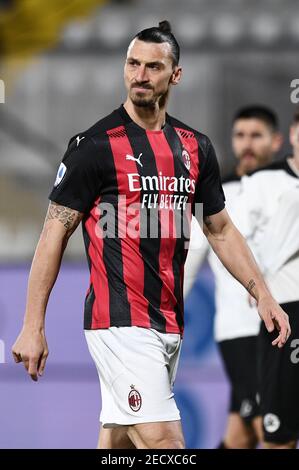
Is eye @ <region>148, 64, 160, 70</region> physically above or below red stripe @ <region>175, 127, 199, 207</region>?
above

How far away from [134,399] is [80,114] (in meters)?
6.97

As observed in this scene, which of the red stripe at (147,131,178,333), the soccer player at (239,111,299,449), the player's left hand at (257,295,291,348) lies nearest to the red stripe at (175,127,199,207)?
the red stripe at (147,131,178,333)

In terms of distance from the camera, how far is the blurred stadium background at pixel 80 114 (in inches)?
282

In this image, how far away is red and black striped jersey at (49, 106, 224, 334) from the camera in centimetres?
402

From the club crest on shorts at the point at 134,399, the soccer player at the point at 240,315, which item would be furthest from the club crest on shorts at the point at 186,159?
the soccer player at the point at 240,315

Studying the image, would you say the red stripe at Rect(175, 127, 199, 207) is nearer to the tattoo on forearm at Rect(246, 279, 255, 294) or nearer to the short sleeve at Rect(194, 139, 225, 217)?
the short sleeve at Rect(194, 139, 225, 217)

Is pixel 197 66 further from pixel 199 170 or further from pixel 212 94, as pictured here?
pixel 199 170

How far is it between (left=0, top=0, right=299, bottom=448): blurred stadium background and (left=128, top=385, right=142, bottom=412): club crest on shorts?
3068 mm

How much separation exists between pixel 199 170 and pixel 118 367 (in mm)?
792

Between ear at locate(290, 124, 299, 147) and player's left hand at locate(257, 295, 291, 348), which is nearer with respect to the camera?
player's left hand at locate(257, 295, 291, 348)

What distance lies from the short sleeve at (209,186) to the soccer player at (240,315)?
6.23 ft

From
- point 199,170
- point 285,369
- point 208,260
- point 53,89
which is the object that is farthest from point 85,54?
point 199,170

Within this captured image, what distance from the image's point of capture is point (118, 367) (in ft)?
13.2

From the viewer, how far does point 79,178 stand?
399 cm
